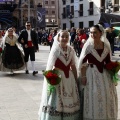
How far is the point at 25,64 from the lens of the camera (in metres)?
10.4

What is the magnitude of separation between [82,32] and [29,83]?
6875mm

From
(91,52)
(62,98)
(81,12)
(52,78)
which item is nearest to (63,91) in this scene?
(62,98)

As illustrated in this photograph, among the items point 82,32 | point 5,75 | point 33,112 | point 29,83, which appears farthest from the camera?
point 82,32

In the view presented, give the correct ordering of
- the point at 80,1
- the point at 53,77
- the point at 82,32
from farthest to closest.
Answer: the point at 80,1, the point at 82,32, the point at 53,77

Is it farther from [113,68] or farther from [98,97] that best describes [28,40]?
[98,97]

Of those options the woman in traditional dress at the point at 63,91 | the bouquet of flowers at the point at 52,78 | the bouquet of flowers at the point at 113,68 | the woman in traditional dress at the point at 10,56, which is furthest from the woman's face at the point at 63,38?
the woman in traditional dress at the point at 10,56

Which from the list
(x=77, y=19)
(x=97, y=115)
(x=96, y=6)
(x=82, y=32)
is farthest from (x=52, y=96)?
(x=77, y=19)

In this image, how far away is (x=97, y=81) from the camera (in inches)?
174

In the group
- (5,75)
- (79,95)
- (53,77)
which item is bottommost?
(5,75)

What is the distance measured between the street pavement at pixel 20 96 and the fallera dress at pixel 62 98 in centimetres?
112

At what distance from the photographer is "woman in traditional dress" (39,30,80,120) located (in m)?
4.36

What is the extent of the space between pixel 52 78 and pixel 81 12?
43.8m

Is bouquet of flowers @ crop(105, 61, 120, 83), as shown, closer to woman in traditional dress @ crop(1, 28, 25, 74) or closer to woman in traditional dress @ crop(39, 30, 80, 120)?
woman in traditional dress @ crop(39, 30, 80, 120)

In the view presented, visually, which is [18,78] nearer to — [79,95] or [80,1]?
[79,95]
